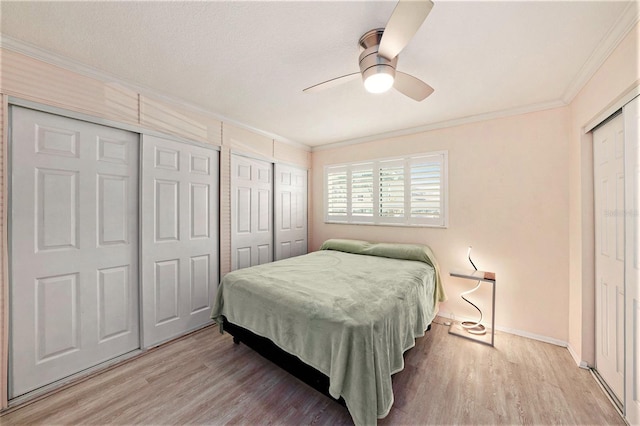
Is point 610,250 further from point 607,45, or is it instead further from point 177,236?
point 177,236

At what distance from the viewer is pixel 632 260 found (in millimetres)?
1567

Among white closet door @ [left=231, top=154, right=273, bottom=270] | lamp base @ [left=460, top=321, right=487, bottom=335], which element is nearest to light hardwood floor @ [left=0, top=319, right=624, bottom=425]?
lamp base @ [left=460, top=321, right=487, bottom=335]

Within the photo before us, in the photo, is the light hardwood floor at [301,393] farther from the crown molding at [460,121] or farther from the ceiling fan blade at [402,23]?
the crown molding at [460,121]

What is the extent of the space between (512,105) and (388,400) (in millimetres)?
3123

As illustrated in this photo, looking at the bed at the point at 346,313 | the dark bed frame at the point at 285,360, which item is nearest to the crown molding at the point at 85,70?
the bed at the point at 346,313

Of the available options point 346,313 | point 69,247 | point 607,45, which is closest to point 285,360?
point 346,313

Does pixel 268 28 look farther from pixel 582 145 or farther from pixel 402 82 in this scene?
pixel 582 145

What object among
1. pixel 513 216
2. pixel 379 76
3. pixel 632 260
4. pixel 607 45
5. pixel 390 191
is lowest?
pixel 632 260

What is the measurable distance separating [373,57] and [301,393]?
8.18 ft

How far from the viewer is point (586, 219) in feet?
7.11

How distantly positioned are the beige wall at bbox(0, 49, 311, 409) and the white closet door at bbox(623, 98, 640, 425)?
3522 millimetres

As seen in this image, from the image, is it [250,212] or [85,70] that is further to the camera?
[250,212]

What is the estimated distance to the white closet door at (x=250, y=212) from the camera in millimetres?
3242

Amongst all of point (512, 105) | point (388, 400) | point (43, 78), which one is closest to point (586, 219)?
point (512, 105)
